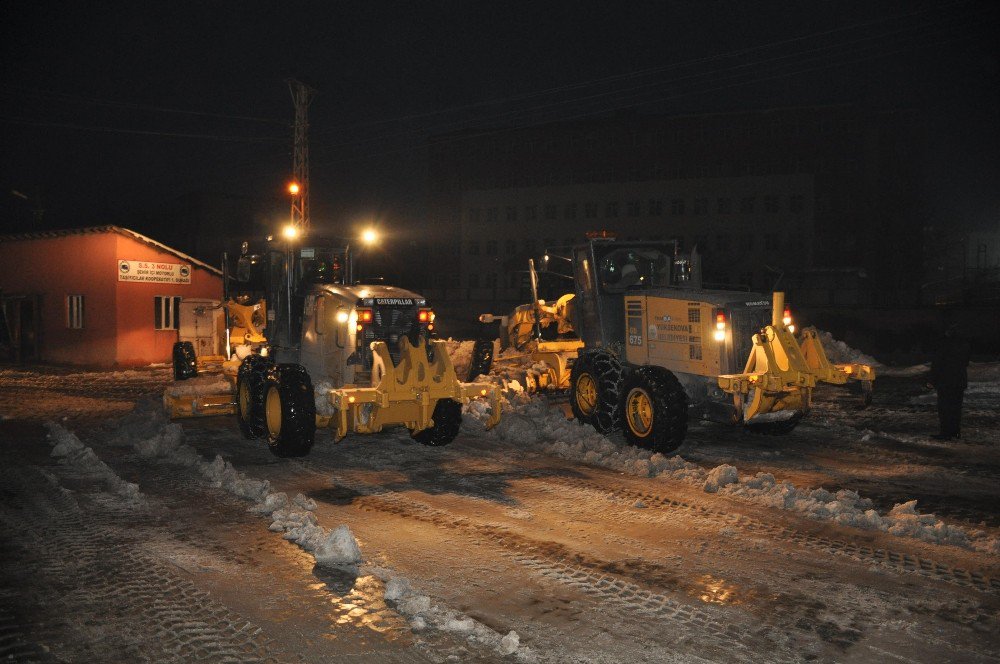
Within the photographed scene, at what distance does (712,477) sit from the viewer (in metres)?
8.30

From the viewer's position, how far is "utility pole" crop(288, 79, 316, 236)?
Result: 23.6 meters

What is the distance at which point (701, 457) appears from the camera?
9984 mm

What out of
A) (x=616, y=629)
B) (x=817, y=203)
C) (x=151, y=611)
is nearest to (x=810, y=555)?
(x=616, y=629)

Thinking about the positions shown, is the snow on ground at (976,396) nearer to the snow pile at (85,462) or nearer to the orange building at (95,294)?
the snow pile at (85,462)

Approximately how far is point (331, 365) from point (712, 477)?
5.11 metres

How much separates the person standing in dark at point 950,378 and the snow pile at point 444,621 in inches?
345

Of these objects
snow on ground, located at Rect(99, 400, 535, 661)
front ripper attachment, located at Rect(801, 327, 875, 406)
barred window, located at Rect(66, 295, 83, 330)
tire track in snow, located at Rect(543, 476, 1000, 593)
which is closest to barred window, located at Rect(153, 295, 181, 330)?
barred window, located at Rect(66, 295, 83, 330)

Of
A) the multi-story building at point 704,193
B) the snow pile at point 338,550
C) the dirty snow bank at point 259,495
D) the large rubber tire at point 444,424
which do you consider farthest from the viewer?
the multi-story building at point 704,193

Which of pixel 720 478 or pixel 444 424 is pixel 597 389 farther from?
pixel 720 478

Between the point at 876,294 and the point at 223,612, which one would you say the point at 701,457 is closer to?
the point at 223,612

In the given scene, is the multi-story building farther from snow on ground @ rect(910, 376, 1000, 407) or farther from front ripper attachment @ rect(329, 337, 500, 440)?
front ripper attachment @ rect(329, 337, 500, 440)

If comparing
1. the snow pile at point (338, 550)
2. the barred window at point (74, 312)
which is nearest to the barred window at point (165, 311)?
the barred window at point (74, 312)

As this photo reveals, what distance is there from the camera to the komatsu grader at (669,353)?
9930 mm

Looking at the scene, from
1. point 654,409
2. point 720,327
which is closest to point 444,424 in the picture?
point 654,409
